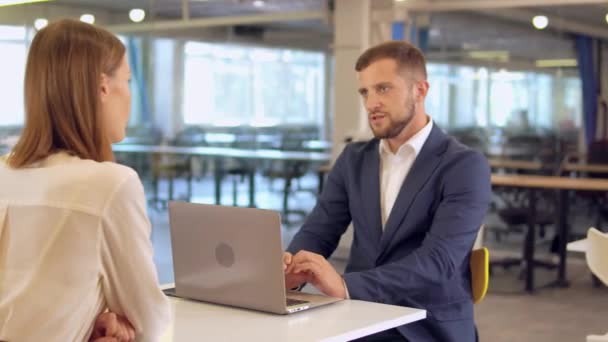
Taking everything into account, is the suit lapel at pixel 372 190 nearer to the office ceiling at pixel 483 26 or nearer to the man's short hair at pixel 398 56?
the man's short hair at pixel 398 56

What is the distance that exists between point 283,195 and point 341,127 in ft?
5.26

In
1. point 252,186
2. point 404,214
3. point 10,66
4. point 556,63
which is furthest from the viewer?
point 252,186

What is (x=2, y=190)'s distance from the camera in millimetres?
1956

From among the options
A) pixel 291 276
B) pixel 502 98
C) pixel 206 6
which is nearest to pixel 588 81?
pixel 502 98

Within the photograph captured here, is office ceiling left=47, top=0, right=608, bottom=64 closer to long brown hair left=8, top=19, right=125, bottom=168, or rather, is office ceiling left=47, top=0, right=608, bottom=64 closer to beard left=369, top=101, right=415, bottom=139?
beard left=369, top=101, right=415, bottom=139

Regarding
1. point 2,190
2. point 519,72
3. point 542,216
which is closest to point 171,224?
point 2,190

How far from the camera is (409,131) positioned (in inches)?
124

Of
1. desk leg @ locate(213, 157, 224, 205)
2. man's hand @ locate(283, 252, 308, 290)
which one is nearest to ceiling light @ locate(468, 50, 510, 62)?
desk leg @ locate(213, 157, 224, 205)

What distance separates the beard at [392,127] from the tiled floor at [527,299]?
2126 millimetres

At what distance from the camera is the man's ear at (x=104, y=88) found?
6.29 ft

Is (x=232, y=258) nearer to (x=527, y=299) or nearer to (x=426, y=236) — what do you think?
(x=426, y=236)

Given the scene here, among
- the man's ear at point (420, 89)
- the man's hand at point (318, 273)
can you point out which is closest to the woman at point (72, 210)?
the man's hand at point (318, 273)

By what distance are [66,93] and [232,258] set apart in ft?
2.63

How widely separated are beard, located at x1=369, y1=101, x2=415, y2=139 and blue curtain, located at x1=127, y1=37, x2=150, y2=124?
450 centimetres
